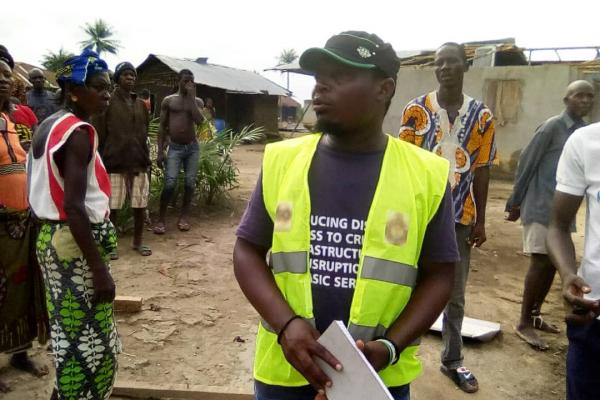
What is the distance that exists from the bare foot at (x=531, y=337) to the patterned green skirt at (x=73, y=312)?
2928 mm

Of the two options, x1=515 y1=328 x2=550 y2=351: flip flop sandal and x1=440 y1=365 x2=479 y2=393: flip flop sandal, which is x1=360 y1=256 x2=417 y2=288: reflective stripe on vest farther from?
x1=515 y1=328 x2=550 y2=351: flip flop sandal

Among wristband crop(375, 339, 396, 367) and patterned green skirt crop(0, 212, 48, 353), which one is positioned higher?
wristband crop(375, 339, 396, 367)

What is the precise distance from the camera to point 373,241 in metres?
1.32

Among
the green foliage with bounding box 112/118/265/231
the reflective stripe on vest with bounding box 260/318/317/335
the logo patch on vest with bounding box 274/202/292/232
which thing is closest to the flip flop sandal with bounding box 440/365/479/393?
the reflective stripe on vest with bounding box 260/318/317/335

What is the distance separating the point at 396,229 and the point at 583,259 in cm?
84

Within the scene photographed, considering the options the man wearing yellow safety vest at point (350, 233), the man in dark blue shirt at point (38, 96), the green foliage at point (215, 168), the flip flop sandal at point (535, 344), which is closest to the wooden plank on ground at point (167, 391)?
the man wearing yellow safety vest at point (350, 233)

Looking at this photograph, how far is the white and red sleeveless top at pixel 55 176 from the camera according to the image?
2.00 m

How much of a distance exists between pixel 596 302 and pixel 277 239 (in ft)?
3.42

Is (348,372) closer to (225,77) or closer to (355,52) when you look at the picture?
(355,52)

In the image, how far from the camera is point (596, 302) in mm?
1573

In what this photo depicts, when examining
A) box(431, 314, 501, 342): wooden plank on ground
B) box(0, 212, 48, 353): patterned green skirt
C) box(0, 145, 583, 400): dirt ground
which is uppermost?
box(0, 212, 48, 353): patterned green skirt

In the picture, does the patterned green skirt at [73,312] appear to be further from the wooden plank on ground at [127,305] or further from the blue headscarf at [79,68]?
the wooden plank on ground at [127,305]

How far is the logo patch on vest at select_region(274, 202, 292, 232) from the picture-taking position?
1.36 metres

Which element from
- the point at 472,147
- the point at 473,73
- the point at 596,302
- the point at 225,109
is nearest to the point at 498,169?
the point at 473,73
